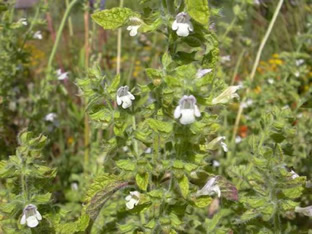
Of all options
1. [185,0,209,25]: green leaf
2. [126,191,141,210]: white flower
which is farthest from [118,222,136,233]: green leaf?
[185,0,209,25]: green leaf

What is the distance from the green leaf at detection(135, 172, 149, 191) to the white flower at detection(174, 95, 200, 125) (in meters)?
0.29

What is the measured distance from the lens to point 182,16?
1.41 m

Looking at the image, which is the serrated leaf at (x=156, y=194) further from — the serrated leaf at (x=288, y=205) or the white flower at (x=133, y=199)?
the serrated leaf at (x=288, y=205)

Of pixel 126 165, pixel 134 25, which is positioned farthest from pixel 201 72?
pixel 126 165

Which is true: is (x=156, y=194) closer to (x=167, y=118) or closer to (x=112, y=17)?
(x=167, y=118)

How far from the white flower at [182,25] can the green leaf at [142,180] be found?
44 centimetres

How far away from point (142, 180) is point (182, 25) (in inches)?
18.9

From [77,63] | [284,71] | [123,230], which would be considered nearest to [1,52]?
[77,63]

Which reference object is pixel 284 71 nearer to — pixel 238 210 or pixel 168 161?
pixel 238 210

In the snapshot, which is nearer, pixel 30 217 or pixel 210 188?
pixel 30 217

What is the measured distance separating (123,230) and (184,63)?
0.56m

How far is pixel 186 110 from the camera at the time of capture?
52.7 inches

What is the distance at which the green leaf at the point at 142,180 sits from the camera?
157 cm

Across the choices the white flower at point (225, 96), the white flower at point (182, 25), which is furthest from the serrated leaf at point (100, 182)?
the white flower at point (182, 25)
